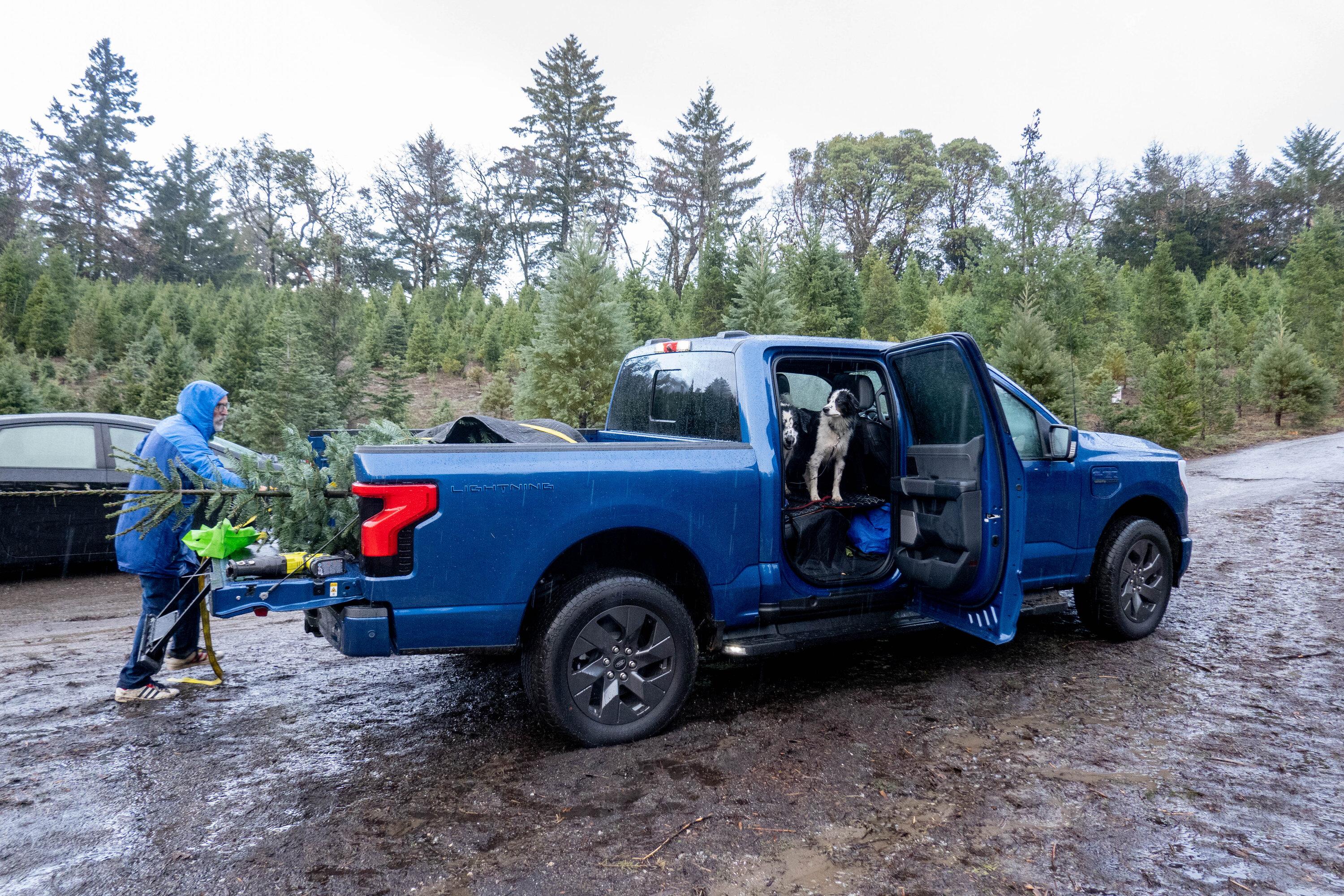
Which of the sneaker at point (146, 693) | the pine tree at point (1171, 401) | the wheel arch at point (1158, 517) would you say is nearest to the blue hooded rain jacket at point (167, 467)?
the sneaker at point (146, 693)

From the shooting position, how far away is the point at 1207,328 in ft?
90.9

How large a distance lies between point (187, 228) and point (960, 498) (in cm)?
4653

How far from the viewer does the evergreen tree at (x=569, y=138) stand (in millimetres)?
35031

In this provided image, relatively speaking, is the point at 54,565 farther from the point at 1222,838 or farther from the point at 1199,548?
the point at 1199,548

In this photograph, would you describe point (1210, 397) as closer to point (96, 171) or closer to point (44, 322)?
point (44, 322)

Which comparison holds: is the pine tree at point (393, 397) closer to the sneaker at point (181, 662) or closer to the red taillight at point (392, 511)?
the sneaker at point (181, 662)

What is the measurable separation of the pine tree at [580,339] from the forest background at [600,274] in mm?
45

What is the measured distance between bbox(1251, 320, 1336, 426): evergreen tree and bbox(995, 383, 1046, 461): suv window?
831 inches

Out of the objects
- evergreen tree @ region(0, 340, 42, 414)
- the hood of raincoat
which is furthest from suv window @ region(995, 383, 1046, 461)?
evergreen tree @ region(0, 340, 42, 414)

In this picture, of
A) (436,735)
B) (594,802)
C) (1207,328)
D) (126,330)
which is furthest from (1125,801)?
(1207,328)

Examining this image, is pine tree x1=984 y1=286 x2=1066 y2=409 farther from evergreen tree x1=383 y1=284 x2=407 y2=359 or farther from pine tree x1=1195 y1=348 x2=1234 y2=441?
evergreen tree x1=383 y1=284 x2=407 y2=359

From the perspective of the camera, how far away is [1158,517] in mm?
5676

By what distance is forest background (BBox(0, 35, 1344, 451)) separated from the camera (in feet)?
46.3

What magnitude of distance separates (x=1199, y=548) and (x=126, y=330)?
25100 mm
